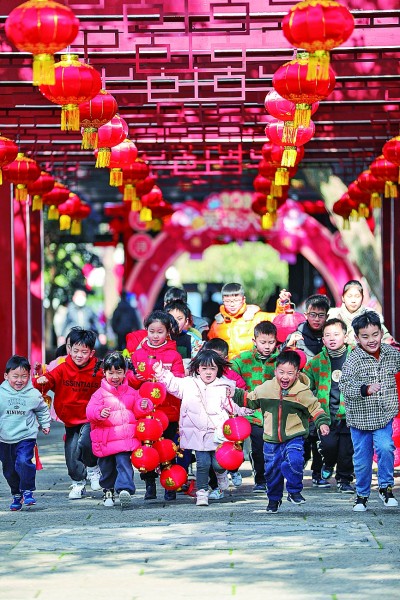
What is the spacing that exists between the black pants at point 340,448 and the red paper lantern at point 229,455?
102cm

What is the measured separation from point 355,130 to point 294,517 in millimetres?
7922

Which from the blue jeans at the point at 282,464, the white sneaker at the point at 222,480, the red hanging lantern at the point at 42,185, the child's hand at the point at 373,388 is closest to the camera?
the child's hand at the point at 373,388

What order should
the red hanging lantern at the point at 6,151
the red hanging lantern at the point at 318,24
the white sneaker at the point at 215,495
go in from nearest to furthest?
the red hanging lantern at the point at 318,24 → the white sneaker at the point at 215,495 → the red hanging lantern at the point at 6,151

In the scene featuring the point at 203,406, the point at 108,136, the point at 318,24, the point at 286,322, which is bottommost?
the point at 203,406

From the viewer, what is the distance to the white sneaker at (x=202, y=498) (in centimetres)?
906

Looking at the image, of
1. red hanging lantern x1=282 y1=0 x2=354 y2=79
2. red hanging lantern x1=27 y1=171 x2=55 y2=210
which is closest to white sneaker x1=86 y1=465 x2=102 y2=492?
red hanging lantern x1=282 y1=0 x2=354 y2=79

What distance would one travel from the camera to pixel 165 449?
915 cm

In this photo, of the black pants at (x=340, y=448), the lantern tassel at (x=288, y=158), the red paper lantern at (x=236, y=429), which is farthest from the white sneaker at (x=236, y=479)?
the lantern tassel at (x=288, y=158)

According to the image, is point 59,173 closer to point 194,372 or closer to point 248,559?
point 194,372

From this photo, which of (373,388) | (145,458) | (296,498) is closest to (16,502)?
(145,458)

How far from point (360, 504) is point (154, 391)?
1571 mm

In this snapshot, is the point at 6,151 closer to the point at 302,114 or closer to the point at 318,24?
the point at 302,114

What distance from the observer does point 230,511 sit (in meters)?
8.76

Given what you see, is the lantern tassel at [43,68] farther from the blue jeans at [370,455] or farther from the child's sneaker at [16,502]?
the blue jeans at [370,455]
